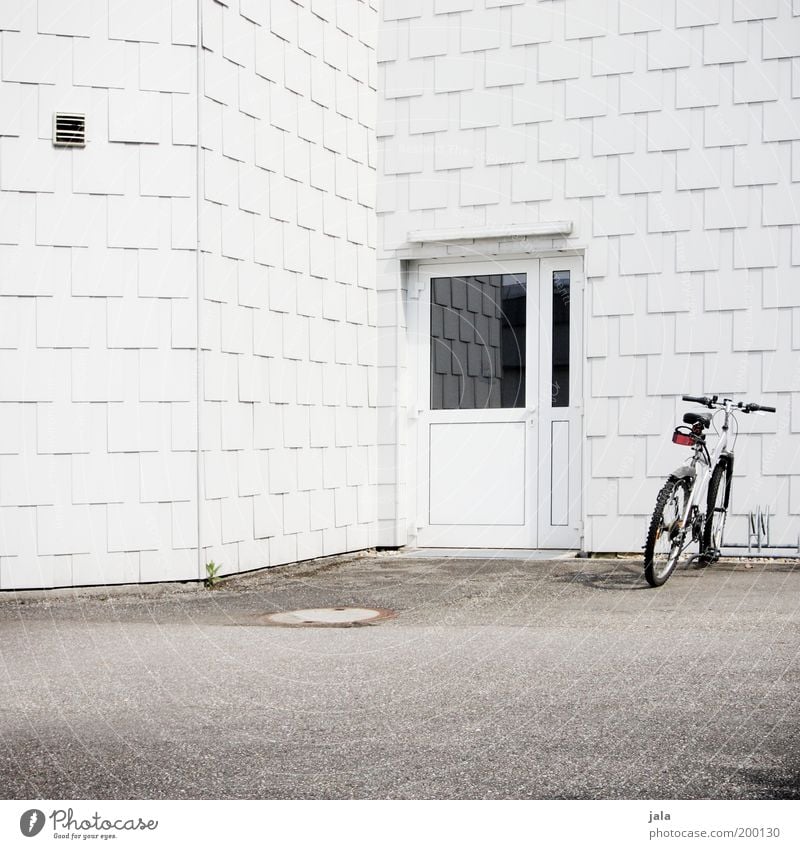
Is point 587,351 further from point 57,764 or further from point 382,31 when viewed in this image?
point 57,764

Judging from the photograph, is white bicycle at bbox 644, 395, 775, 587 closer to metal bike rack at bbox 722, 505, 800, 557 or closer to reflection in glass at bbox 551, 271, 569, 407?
metal bike rack at bbox 722, 505, 800, 557

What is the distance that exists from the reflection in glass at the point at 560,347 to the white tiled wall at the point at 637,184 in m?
0.32

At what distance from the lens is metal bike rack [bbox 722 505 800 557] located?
9133mm

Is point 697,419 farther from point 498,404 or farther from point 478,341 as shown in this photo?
point 478,341

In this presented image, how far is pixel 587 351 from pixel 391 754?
623 centimetres

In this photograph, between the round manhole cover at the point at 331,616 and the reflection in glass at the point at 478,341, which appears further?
the reflection in glass at the point at 478,341

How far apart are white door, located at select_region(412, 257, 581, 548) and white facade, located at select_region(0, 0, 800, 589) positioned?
3.3 inches

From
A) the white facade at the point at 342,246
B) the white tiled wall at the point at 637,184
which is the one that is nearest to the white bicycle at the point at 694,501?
the white tiled wall at the point at 637,184

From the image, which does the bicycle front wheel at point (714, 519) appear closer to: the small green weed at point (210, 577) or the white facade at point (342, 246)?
the white facade at point (342, 246)

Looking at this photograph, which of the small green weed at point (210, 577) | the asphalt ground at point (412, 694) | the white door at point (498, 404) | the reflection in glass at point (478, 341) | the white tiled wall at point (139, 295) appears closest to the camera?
the asphalt ground at point (412, 694)

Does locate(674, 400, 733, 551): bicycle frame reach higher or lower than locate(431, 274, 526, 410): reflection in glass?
lower

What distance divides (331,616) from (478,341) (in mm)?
3921

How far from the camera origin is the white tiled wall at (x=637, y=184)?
9242 millimetres

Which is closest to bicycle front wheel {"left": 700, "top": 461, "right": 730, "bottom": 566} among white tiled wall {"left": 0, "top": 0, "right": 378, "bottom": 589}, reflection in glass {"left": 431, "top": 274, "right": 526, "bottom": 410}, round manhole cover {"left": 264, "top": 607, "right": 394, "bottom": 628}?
reflection in glass {"left": 431, "top": 274, "right": 526, "bottom": 410}
